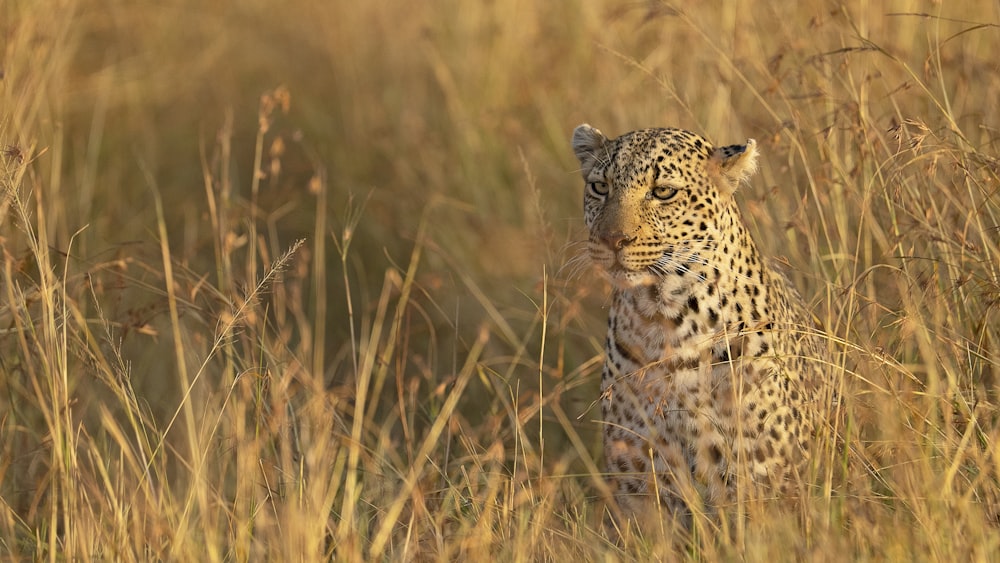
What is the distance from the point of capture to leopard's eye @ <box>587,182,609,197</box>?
16.8ft

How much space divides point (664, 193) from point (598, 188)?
31cm

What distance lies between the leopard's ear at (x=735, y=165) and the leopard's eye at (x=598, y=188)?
41 cm

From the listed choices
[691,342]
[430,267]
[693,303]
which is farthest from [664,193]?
[430,267]

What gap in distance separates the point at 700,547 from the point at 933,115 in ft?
9.75

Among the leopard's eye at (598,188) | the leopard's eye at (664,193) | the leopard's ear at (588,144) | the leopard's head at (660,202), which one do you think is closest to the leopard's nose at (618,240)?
the leopard's head at (660,202)

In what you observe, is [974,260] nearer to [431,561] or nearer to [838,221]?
[838,221]

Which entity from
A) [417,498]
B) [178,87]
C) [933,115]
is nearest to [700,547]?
[417,498]

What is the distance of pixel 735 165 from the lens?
16.3 ft

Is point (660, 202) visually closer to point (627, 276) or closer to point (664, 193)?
point (664, 193)

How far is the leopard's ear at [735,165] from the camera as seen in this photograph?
4.94 meters

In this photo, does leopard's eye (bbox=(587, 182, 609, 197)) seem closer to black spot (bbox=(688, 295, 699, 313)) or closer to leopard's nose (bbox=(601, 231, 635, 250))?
leopard's nose (bbox=(601, 231, 635, 250))

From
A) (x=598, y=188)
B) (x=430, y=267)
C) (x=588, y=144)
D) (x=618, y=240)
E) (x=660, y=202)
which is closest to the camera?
(x=618, y=240)

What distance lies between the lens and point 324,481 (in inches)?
154

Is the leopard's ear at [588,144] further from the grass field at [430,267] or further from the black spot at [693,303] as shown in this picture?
the black spot at [693,303]
